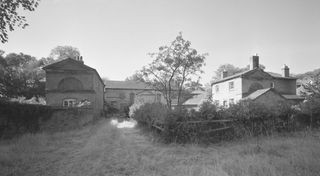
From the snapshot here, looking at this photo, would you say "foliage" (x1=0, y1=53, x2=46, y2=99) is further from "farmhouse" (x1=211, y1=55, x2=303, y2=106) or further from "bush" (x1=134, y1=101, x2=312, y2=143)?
"farmhouse" (x1=211, y1=55, x2=303, y2=106)

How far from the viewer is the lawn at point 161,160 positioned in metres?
5.52

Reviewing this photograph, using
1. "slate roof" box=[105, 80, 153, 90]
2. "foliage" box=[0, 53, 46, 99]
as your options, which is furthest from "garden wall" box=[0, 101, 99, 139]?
"slate roof" box=[105, 80, 153, 90]

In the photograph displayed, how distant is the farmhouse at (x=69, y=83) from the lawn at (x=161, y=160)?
13.4 metres

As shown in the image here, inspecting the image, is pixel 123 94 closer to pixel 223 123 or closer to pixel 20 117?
pixel 20 117

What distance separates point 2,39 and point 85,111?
342 inches

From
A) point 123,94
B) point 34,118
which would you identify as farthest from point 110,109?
point 34,118

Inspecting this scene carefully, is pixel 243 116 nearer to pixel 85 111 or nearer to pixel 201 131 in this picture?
pixel 201 131

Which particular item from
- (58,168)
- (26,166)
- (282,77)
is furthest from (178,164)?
(282,77)

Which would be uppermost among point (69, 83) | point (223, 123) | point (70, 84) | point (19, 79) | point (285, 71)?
point (285, 71)

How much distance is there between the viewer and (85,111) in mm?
15898

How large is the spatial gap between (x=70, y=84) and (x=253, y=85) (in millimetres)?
27569

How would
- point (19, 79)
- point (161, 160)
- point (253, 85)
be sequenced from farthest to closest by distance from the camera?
point (253, 85), point (19, 79), point (161, 160)

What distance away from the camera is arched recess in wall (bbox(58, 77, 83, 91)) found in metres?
22.2

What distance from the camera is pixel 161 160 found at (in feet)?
22.2
